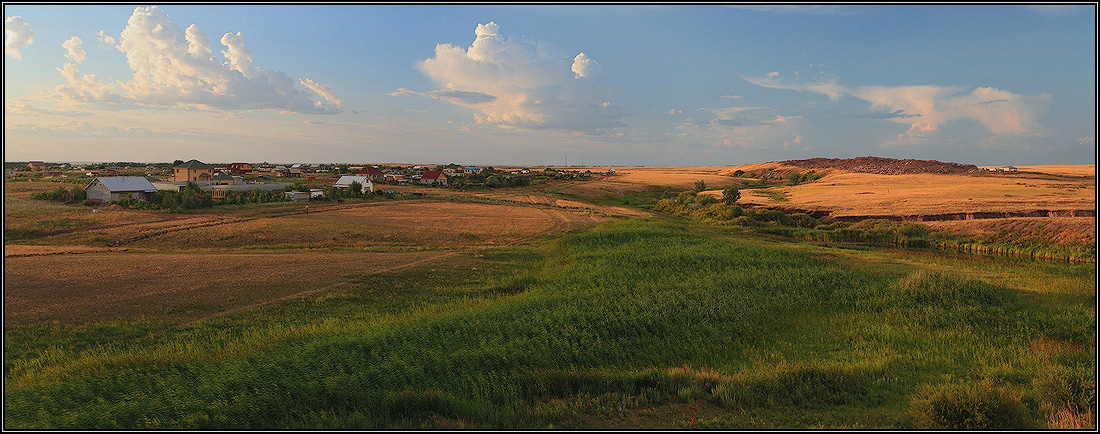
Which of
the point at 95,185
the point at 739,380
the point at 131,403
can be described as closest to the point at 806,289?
the point at 739,380

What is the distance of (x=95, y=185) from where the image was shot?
163 ft

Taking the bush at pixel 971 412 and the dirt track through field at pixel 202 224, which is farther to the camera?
the dirt track through field at pixel 202 224

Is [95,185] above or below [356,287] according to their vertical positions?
above

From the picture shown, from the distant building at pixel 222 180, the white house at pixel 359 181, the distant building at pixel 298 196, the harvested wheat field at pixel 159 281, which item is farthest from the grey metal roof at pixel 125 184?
the harvested wheat field at pixel 159 281

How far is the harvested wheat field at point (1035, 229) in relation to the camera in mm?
28688

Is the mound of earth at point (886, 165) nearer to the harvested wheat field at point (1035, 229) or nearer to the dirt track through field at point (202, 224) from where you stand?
the harvested wheat field at point (1035, 229)

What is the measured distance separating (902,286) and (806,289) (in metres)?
3.08

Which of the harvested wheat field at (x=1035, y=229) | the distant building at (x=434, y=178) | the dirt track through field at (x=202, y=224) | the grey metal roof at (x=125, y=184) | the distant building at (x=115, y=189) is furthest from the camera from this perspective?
the distant building at (x=434, y=178)

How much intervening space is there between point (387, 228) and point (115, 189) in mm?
31010

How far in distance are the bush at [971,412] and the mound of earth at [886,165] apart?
107 metres

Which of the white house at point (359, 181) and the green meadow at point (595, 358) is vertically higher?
the white house at point (359, 181)

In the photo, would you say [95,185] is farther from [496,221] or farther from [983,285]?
[983,285]

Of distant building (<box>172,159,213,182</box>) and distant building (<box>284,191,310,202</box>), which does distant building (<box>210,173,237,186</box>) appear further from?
distant building (<box>284,191,310,202</box>)

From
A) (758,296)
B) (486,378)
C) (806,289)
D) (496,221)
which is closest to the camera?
(486,378)
